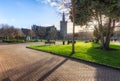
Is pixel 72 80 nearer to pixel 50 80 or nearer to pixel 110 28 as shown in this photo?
pixel 50 80

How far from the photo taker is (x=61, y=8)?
67.4ft

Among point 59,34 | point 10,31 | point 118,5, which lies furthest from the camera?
point 59,34

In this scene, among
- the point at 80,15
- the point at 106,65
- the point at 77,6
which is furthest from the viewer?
the point at 80,15

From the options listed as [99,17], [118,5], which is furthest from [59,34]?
[118,5]

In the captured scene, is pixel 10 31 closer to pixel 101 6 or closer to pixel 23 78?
pixel 101 6

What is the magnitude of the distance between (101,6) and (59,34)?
87214 mm

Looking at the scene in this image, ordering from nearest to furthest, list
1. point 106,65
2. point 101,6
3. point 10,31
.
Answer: point 106,65 → point 101,6 → point 10,31

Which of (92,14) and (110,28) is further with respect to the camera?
(110,28)

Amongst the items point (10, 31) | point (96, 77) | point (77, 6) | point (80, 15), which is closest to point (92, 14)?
point (80, 15)

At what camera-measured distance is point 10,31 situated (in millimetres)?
68188

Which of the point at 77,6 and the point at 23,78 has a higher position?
the point at 77,6

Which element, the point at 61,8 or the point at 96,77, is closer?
the point at 96,77

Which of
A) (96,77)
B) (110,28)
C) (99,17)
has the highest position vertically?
(99,17)

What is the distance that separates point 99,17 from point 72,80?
58.4 ft
